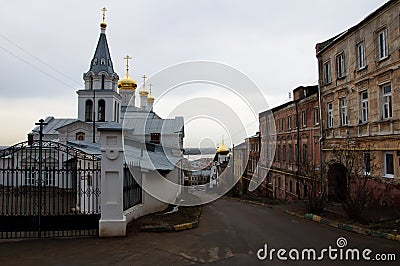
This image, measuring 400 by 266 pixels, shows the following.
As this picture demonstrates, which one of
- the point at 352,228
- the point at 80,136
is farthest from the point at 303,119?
the point at 80,136

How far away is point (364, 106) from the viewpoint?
17.0m

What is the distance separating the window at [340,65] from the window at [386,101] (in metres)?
3.64

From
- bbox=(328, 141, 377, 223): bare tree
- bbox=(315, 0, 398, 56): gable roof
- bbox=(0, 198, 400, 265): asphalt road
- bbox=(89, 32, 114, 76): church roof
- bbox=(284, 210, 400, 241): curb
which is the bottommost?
bbox=(284, 210, 400, 241): curb

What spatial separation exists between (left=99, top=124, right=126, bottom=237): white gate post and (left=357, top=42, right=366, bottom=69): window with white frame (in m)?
12.8

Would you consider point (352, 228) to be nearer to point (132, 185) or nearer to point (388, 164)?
point (388, 164)

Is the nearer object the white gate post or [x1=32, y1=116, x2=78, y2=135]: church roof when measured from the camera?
the white gate post

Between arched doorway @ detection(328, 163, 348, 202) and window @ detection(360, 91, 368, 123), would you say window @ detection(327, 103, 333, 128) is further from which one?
window @ detection(360, 91, 368, 123)

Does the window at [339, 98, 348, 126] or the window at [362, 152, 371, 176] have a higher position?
the window at [339, 98, 348, 126]

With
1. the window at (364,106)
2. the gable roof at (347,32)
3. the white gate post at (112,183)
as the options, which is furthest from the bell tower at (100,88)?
the white gate post at (112,183)

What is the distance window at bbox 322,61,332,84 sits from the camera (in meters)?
20.5

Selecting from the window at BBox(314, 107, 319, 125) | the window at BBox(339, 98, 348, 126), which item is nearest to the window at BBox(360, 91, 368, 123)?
the window at BBox(339, 98, 348, 126)

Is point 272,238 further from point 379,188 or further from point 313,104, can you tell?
point 313,104

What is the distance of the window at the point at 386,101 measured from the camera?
49.2ft

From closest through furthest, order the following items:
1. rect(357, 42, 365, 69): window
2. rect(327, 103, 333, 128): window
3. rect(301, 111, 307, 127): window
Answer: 1. rect(357, 42, 365, 69): window
2. rect(327, 103, 333, 128): window
3. rect(301, 111, 307, 127): window
